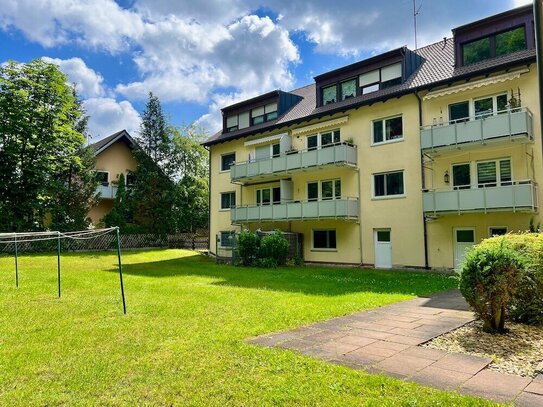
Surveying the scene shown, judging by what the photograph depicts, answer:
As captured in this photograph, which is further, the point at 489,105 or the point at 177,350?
the point at 489,105

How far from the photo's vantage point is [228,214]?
3102cm

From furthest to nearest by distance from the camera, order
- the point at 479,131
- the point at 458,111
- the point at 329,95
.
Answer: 1. the point at 329,95
2. the point at 458,111
3. the point at 479,131

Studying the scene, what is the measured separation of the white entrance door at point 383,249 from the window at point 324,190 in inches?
133

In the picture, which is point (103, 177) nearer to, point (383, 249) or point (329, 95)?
point (329, 95)

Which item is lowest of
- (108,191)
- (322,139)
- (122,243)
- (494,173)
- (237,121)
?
(122,243)

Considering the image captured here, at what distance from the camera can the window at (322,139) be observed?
24422 mm

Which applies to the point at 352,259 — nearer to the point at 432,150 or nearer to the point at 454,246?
the point at 454,246

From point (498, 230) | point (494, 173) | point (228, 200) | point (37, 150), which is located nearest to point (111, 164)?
point (37, 150)

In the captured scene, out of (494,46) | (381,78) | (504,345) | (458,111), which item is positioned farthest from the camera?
(381,78)

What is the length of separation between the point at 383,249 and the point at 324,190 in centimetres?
523

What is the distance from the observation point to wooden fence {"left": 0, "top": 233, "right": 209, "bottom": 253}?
1177 inches

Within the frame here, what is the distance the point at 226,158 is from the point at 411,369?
90.2 ft

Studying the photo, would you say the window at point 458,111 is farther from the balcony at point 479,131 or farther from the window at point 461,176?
the window at point 461,176

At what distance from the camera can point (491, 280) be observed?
22.4 ft
